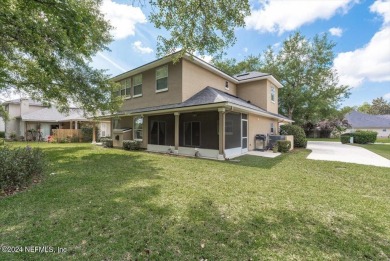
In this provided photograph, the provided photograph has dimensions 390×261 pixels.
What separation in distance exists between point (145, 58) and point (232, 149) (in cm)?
997

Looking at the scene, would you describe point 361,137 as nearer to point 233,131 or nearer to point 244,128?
point 244,128

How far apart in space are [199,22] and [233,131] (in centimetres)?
697

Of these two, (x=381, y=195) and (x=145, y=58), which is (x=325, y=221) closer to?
(x=381, y=195)

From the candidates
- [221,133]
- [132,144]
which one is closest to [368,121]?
[221,133]

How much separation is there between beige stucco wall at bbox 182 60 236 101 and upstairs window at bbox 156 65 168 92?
168 cm

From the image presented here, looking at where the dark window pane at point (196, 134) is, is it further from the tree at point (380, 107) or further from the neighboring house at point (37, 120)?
the tree at point (380, 107)

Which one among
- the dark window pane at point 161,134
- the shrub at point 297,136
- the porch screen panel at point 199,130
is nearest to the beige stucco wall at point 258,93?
the shrub at point 297,136

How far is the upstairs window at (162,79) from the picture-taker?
1342cm

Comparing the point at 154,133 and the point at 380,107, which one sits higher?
the point at 380,107

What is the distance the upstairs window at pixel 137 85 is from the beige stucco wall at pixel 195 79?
498 centimetres

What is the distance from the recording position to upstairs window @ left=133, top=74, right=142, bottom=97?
1573cm

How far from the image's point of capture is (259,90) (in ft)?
55.8

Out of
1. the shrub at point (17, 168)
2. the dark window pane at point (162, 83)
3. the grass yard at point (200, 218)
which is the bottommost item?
the grass yard at point (200, 218)

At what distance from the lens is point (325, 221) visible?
3.82 metres
